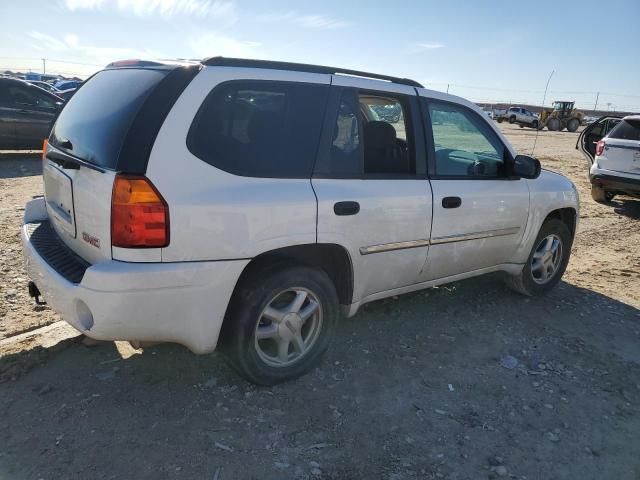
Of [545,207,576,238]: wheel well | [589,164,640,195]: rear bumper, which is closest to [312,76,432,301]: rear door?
[545,207,576,238]: wheel well

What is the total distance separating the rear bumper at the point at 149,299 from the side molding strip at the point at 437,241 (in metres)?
0.95

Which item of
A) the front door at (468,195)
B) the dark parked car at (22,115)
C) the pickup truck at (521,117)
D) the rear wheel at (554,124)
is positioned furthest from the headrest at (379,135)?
the pickup truck at (521,117)

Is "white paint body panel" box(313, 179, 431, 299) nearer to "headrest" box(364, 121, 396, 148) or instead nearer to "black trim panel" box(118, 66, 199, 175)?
"headrest" box(364, 121, 396, 148)

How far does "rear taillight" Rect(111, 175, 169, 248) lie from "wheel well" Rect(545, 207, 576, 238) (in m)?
3.68

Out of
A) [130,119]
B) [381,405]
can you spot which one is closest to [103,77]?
[130,119]

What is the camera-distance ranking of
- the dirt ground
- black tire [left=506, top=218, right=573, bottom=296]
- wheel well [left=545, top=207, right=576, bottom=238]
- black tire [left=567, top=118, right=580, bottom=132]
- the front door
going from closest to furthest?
1. the dirt ground
2. the front door
3. black tire [left=506, top=218, right=573, bottom=296]
4. wheel well [left=545, top=207, right=576, bottom=238]
5. black tire [left=567, top=118, right=580, bottom=132]

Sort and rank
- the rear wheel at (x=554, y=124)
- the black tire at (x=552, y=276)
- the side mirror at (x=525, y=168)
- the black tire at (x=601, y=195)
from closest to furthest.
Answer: the side mirror at (x=525, y=168) < the black tire at (x=552, y=276) < the black tire at (x=601, y=195) < the rear wheel at (x=554, y=124)

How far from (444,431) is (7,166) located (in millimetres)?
10422

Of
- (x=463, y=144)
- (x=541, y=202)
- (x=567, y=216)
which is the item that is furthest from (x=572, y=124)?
(x=463, y=144)

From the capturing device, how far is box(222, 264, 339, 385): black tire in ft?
9.04

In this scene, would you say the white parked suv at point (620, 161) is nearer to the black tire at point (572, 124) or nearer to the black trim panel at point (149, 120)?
the black trim panel at point (149, 120)

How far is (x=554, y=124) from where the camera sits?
41.4 meters

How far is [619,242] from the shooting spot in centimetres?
691

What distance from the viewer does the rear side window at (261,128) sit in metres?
2.53
